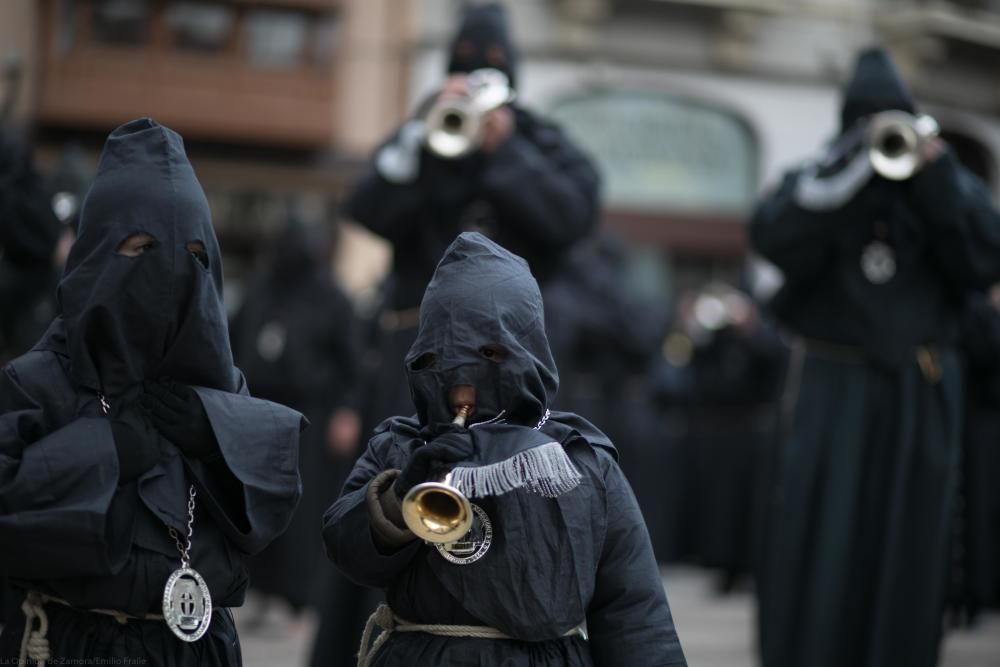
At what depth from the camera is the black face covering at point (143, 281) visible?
3.59 m

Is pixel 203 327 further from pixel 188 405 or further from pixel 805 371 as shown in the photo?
pixel 805 371

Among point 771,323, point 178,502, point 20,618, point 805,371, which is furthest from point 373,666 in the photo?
point 771,323

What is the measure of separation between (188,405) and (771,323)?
9.46m

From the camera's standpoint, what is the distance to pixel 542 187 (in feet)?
20.6

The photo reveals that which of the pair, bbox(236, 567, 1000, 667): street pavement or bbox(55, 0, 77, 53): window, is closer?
bbox(236, 567, 1000, 667): street pavement

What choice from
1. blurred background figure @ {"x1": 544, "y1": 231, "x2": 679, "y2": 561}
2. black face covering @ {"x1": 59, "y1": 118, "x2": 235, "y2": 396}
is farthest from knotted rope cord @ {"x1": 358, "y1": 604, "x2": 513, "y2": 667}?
blurred background figure @ {"x1": 544, "y1": 231, "x2": 679, "y2": 561}

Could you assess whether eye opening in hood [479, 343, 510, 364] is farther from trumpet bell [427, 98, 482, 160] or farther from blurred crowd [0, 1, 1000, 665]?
trumpet bell [427, 98, 482, 160]

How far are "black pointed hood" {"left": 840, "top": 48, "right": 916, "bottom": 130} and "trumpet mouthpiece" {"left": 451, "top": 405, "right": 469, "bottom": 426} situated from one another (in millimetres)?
3355

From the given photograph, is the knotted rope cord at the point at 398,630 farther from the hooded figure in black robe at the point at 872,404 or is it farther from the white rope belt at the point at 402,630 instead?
the hooded figure in black robe at the point at 872,404

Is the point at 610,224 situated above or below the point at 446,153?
below

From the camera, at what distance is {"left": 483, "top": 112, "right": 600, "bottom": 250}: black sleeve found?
625cm

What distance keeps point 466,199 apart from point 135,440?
9.84ft

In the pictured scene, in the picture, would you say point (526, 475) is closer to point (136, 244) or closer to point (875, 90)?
point (136, 244)

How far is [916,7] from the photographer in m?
22.7
